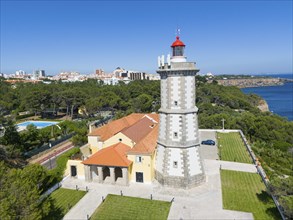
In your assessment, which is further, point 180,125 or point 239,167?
point 239,167

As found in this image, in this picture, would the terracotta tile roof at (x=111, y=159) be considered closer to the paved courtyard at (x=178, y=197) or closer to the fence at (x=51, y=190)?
the paved courtyard at (x=178, y=197)

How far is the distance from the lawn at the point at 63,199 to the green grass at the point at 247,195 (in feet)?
40.9

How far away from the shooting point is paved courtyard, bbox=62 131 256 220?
1800 centimetres

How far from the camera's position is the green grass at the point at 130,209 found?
714 inches

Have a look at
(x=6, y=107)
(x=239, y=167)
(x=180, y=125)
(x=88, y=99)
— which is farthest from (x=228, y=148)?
(x=6, y=107)

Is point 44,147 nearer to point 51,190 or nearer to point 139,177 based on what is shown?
point 51,190

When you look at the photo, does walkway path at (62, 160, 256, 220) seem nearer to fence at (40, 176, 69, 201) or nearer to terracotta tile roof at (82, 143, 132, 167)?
fence at (40, 176, 69, 201)

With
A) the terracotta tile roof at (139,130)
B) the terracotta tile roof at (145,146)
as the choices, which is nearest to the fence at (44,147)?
the terracotta tile roof at (139,130)

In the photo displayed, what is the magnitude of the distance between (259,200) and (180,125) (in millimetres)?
9027

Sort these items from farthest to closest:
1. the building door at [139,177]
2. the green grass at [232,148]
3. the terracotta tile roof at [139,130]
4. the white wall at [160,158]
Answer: the green grass at [232,148]
the terracotta tile roof at [139,130]
the building door at [139,177]
the white wall at [160,158]

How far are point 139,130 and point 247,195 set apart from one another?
13456 millimetres

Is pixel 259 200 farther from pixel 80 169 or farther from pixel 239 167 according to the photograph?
pixel 80 169

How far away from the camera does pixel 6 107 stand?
66.3m

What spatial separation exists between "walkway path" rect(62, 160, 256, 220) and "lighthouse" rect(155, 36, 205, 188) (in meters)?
0.95
